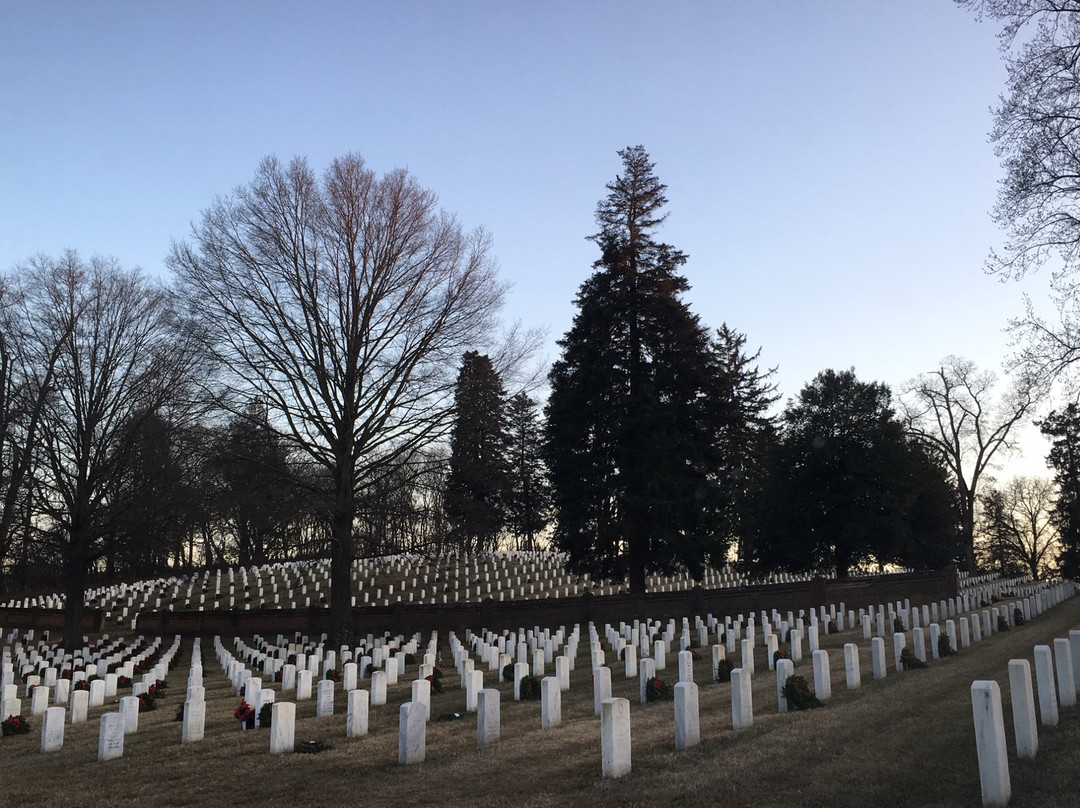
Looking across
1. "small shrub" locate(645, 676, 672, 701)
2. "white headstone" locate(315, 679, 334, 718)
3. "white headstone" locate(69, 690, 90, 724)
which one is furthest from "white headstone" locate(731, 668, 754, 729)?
"white headstone" locate(69, 690, 90, 724)

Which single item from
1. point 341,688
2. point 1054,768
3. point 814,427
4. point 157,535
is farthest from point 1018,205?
point 814,427

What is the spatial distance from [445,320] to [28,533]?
13376mm

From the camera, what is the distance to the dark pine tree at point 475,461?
58.8 feet

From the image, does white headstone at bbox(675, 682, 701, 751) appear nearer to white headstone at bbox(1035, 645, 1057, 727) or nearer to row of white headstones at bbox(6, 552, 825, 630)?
white headstone at bbox(1035, 645, 1057, 727)

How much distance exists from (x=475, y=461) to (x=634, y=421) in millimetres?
10731

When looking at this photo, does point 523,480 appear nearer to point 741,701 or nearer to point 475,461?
point 475,461

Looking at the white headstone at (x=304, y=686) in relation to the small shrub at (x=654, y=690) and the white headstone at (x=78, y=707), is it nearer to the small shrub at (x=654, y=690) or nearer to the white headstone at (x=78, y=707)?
the white headstone at (x=78, y=707)

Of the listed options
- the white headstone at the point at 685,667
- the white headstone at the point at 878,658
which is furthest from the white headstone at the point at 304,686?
the white headstone at the point at 878,658

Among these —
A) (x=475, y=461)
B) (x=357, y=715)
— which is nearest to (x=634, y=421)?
(x=475, y=461)

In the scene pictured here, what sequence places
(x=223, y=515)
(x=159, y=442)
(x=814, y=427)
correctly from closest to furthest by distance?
(x=223, y=515)
(x=159, y=442)
(x=814, y=427)

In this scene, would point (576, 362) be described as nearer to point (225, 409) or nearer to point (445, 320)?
point (445, 320)

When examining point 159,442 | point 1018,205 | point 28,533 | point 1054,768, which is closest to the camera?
point 1054,768

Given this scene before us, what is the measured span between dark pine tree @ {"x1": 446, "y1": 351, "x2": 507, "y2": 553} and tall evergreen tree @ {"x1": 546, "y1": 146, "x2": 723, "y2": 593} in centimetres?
973

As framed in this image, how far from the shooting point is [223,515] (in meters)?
16.9
